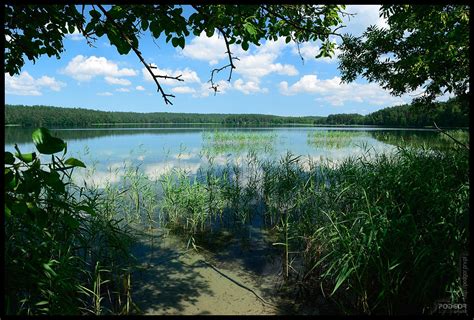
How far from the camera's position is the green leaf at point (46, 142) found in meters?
1.28

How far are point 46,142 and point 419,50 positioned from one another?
37.1 ft

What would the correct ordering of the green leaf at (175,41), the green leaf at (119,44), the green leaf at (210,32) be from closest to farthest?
the green leaf at (119,44)
the green leaf at (210,32)
the green leaf at (175,41)

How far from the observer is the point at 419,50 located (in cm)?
987

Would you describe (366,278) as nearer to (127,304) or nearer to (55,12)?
(127,304)

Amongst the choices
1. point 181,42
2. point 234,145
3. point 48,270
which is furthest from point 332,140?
point 48,270

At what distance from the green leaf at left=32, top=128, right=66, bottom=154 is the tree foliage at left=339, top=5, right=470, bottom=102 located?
5.75 meters

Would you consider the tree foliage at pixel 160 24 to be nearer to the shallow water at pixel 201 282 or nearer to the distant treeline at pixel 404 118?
the shallow water at pixel 201 282

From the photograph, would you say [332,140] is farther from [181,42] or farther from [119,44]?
[119,44]

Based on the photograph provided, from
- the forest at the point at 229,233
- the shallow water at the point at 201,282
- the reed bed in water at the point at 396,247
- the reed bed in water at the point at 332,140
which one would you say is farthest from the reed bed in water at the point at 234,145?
the reed bed in water at the point at 396,247

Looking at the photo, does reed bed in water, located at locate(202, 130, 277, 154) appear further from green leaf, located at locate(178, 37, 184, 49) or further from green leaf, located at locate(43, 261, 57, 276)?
green leaf, located at locate(43, 261, 57, 276)

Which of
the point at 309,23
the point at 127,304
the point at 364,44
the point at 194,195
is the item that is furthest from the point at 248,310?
the point at 364,44

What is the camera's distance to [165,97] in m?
2.76

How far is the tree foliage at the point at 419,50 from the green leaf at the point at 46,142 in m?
5.75

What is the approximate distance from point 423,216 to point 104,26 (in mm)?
4352
